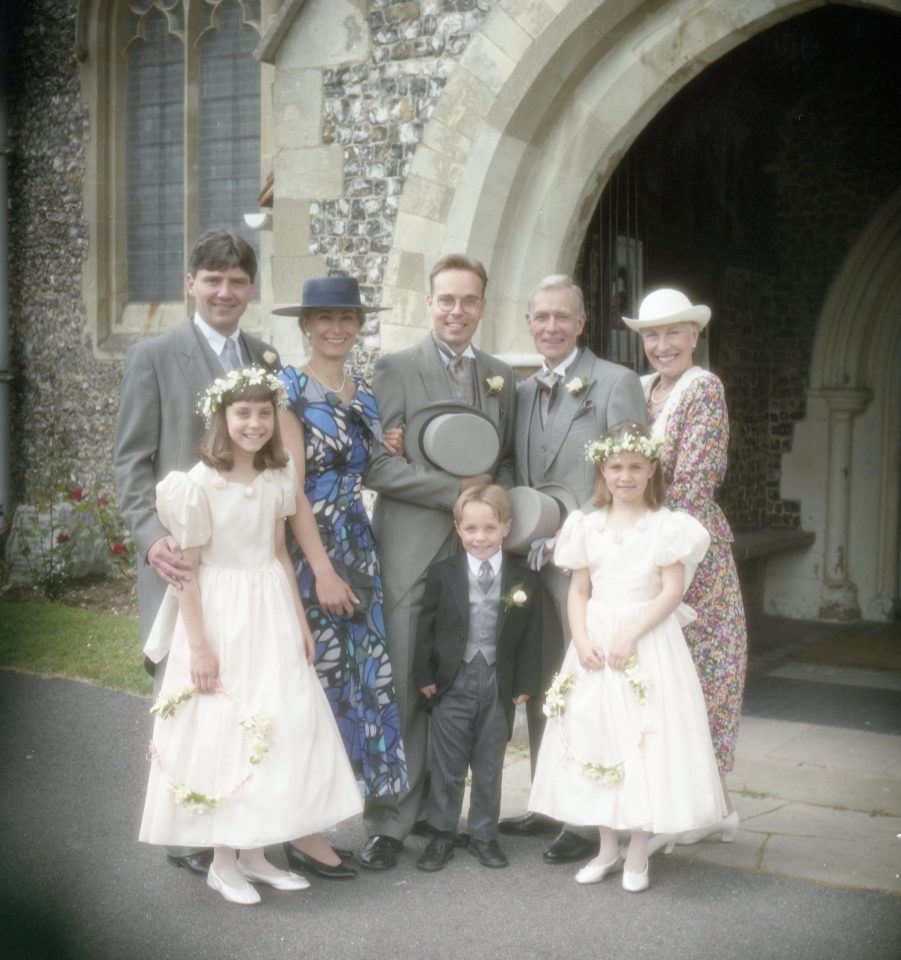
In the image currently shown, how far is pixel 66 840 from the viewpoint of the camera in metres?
4.30

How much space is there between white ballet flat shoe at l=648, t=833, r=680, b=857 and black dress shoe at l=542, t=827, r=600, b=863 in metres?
0.19

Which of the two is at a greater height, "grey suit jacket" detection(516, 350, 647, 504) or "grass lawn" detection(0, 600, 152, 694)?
"grey suit jacket" detection(516, 350, 647, 504)

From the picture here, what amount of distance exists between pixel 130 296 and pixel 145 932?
333 inches

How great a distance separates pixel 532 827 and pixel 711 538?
1182 millimetres

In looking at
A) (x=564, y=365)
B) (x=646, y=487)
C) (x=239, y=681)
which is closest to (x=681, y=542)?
(x=646, y=487)

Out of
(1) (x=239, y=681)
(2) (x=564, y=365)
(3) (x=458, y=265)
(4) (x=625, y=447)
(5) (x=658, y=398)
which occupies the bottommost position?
(1) (x=239, y=681)

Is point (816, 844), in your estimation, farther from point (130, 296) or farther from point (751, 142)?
point (130, 296)

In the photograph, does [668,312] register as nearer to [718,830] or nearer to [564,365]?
[564,365]

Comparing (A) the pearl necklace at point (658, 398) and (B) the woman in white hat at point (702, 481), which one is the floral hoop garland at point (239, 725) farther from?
(A) the pearl necklace at point (658, 398)

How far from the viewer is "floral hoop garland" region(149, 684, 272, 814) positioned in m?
3.49

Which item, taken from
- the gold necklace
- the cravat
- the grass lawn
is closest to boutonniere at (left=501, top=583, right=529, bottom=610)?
the cravat

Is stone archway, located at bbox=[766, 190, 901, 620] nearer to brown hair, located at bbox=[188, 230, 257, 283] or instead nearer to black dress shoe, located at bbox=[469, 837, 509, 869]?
black dress shoe, located at bbox=[469, 837, 509, 869]

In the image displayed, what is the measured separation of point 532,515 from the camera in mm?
3980

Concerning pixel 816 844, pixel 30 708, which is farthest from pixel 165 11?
pixel 816 844
